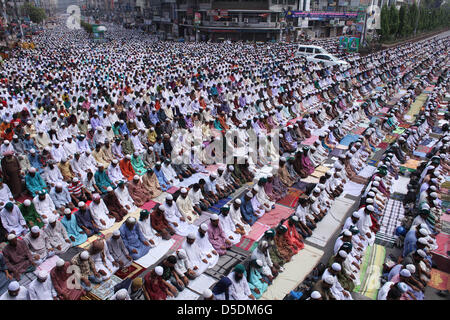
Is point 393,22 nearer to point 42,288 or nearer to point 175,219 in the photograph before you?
point 175,219

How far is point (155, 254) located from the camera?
5508mm

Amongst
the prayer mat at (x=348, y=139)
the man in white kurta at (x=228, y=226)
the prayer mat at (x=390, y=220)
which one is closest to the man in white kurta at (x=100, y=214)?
the man in white kurta at (x=228, y=226)

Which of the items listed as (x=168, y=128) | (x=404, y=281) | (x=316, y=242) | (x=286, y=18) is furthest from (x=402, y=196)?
(x=286, y=18)

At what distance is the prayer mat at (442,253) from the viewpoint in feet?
17.4

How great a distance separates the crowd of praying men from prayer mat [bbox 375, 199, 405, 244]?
0.24m

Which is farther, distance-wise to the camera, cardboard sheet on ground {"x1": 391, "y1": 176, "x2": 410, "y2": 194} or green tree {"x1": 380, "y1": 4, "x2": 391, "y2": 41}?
green tree {"x1": 380, "y1": 4, "x2": 391, "y2": 41}

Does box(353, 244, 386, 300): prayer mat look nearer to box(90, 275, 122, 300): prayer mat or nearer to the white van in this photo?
box(90, 275, 122, 300): prayer mat

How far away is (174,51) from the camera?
27.7 meters

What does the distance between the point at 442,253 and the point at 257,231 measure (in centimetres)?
304

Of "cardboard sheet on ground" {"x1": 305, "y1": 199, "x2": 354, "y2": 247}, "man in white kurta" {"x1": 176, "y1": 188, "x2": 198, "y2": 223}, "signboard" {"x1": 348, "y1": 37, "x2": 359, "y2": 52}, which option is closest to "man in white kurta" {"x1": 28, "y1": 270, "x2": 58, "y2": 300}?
"man in white kurta" {"x1": 176, "y1": 188, "x2": 198, "y2": 223}

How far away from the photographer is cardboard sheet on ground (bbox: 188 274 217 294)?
4.83 metres

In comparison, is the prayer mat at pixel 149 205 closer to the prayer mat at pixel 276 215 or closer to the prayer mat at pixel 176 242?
the prayer mat at pixel 176 242

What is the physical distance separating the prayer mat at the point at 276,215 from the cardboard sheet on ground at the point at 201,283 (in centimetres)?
180

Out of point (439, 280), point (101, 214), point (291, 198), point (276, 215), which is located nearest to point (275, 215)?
point (276, 215)
